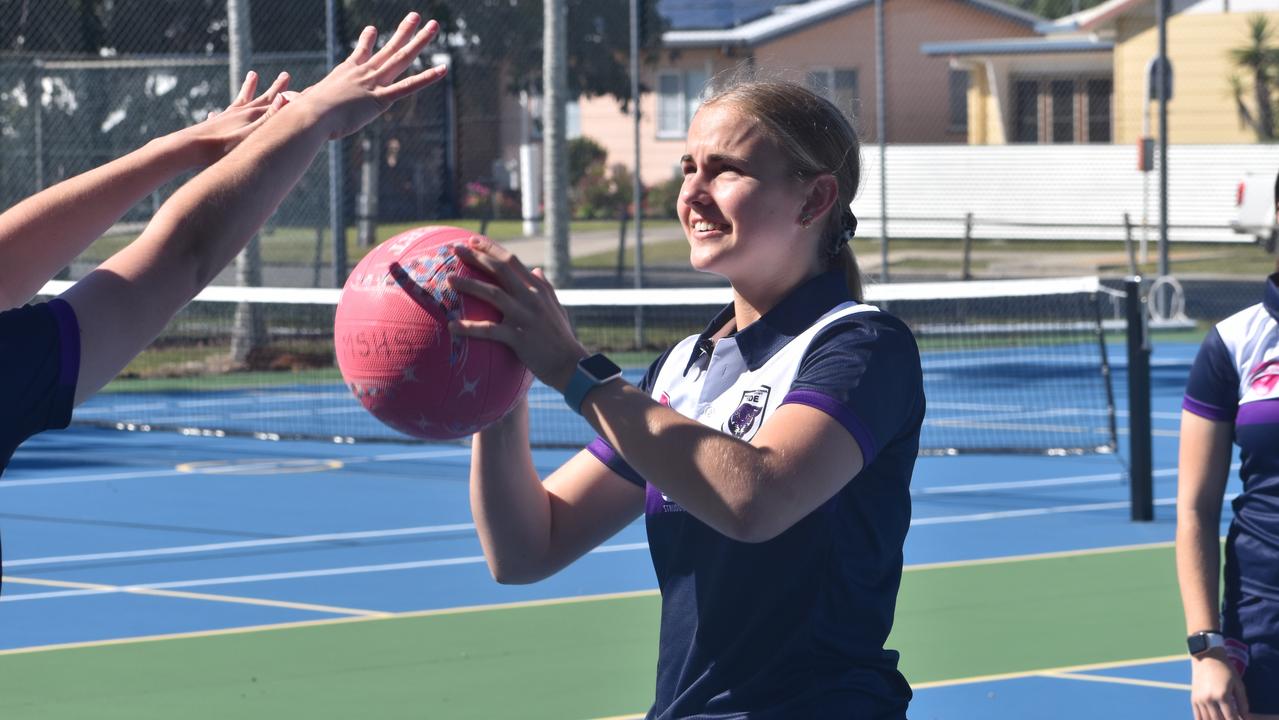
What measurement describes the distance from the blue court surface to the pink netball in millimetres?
4284

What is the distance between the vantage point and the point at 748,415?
2.88 metres

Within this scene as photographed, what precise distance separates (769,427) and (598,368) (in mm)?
278

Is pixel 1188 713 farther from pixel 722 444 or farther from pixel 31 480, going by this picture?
pixel 31 480

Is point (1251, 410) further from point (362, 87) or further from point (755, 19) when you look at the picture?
point (755, 19)

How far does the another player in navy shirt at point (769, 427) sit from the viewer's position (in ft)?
8.60

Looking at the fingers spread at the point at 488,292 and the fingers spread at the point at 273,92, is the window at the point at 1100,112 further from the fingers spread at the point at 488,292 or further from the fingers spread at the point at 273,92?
the fingers spread at the point at 488,292

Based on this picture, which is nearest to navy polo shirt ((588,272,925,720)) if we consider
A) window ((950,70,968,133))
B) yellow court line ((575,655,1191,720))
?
yellow court line ((575,655,1191,720))

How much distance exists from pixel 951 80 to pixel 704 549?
38.3 m

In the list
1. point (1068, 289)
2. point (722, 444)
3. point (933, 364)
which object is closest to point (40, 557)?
point (1068, 289)

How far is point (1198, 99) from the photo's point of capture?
120 ft

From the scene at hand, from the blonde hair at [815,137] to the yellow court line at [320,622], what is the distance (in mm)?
5769

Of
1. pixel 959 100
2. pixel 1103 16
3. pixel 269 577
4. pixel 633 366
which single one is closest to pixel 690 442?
pixel 269 577

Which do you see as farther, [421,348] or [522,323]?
[421,348]

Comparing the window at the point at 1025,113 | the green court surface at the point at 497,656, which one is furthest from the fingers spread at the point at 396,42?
the window at the point at 1025,113
